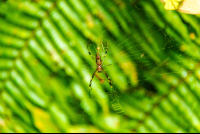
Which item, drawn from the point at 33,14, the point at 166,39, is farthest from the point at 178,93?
the point at 33,14

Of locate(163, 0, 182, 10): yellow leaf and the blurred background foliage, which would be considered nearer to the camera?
locate(163, 0, 182, 10): yellow leaf

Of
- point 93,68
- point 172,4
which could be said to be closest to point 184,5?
point 172,4

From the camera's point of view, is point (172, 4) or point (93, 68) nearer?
point (172, 4)

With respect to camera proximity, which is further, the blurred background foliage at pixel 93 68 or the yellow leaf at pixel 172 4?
the blurred background foliage at pixel 93 68

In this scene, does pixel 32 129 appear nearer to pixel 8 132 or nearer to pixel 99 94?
pixel 8 132

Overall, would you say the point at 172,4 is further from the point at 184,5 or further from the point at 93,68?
the point at 93,68

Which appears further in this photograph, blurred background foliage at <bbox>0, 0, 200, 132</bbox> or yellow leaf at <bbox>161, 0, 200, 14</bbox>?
blurred background foliage at <bbox>0, 0, 200, 132</bbox>

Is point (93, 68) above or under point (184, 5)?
under

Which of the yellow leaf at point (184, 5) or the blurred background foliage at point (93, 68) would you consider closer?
the yellow leaf at point (184, 5)
